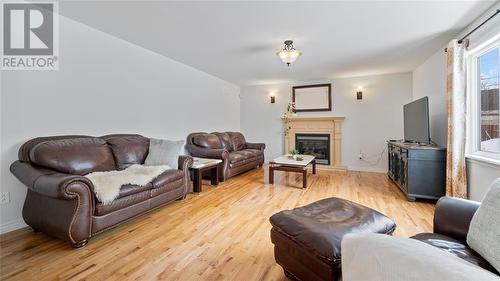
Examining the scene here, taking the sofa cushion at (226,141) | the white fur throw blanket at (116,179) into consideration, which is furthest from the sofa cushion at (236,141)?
the white fur throw blanket at (116,179)

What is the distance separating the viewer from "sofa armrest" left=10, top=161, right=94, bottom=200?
5.92 feet

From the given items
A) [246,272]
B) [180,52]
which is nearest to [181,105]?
[180,52]

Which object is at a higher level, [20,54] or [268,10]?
[268,10]

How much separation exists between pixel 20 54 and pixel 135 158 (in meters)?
1.64

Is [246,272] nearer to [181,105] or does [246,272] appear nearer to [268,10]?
[268,10]

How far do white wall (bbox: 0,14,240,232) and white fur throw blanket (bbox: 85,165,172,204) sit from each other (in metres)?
0.79

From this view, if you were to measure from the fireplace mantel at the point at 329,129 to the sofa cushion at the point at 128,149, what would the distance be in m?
4.02

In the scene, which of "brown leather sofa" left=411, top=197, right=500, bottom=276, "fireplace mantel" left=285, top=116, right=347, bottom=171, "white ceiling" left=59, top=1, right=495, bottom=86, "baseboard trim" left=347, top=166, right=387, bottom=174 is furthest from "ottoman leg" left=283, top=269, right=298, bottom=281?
"baseboard trim" left=347, top=166, right=387, bottom=174

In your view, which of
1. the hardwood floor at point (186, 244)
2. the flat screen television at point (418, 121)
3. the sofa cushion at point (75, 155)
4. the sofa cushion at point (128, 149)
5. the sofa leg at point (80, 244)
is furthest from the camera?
the flat screen television at point (418, 121)

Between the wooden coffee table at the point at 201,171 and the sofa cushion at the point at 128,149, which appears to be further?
the wooden coffee table at the point at 201,171

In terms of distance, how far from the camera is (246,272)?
1674 mm

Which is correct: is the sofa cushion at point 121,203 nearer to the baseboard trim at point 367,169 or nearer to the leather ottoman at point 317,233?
the leather ottoman at point 317,233

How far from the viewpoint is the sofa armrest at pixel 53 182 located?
1806mm

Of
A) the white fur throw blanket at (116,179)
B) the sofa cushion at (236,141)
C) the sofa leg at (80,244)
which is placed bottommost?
the sofa leg at (80,244)
